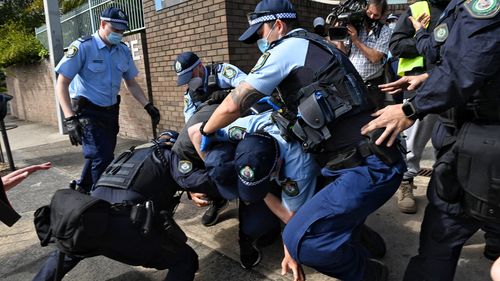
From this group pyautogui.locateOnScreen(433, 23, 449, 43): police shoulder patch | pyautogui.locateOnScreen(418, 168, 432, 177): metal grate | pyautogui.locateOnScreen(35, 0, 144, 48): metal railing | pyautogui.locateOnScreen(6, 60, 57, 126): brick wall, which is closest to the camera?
pyautogui.locateOnScreen(433, 23, 449, 43): police shoulder patch

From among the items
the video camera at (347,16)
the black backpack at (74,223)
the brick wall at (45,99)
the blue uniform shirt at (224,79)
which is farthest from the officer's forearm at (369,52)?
the brick wall at (45,99)

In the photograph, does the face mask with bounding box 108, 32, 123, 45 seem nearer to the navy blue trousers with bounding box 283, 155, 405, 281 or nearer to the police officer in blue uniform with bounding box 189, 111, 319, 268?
the police officer in blue uniform with bounding box 189, 111, 319, 268

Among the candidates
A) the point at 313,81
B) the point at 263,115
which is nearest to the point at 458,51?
the point at 313,81

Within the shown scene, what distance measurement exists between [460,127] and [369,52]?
1.70 metres

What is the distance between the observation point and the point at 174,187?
98.0 inches

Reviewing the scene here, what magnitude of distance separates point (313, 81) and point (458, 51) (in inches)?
24.5

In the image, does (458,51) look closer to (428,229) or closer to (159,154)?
(428,229)

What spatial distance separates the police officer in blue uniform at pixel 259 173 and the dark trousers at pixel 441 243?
2.10 ft

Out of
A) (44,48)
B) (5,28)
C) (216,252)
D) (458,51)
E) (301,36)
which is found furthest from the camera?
(5,28)

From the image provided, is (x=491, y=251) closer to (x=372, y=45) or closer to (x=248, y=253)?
(x=248, y=253)

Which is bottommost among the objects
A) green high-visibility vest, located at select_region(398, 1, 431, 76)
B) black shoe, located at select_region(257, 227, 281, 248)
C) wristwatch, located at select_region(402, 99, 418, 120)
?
black shoe, located at select_region(257, 227, 281, 248)

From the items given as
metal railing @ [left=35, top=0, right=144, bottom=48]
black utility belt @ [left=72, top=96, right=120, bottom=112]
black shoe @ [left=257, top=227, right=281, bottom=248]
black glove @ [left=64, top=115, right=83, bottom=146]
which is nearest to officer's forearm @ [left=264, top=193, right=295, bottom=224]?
black shoe @ [left=257, top=227, right=281, bottom=248]

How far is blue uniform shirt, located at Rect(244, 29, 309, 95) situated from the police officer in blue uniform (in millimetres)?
355

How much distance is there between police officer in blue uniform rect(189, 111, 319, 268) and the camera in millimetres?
2002
